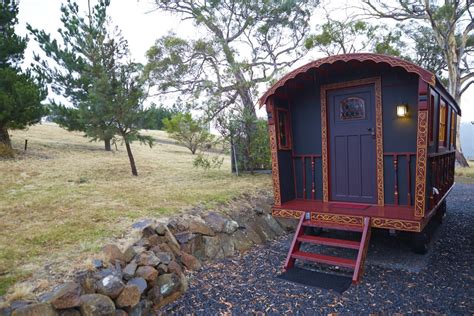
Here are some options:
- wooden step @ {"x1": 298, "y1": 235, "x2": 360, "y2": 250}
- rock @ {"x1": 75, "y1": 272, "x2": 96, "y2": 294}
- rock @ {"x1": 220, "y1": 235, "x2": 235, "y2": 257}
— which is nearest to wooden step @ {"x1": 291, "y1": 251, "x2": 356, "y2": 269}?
wooden step @ {"x1": 298, "y1": 235, "x2": 360, "y2": 250}

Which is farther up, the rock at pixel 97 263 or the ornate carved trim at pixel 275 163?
the ornate carved trim at pixel 275 163

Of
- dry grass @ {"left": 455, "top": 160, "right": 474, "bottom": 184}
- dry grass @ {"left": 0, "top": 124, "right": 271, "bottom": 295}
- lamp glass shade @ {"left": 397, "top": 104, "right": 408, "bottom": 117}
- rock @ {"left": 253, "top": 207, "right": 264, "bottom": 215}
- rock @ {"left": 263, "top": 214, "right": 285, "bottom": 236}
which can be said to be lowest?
dry grass @ {"left": 455, "top": 160, "right": 474, "bottom": 184}

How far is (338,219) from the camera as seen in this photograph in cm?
394

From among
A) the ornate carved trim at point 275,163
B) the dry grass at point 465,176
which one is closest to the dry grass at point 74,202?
the ornate carved trim at point 275,163

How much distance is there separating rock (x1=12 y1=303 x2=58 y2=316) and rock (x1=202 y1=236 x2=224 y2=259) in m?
2.03

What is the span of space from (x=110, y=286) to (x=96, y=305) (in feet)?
0.69

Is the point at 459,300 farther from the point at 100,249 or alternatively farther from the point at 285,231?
the point at 100,249

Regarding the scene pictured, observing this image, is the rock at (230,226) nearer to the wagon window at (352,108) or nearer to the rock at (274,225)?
the rock at (274,225)

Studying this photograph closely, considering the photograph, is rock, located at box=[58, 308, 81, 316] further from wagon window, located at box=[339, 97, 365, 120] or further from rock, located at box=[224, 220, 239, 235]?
wagon window, located at box=[339, 97, 365, 120]

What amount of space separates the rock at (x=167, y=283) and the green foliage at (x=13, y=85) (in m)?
8.47

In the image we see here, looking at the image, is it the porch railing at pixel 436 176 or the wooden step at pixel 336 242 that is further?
the porch railing at pixel 436 176

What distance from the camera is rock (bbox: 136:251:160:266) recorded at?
3074 millimetres

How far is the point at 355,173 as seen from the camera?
459 centimetres

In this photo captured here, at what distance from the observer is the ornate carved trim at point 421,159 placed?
135 inches
